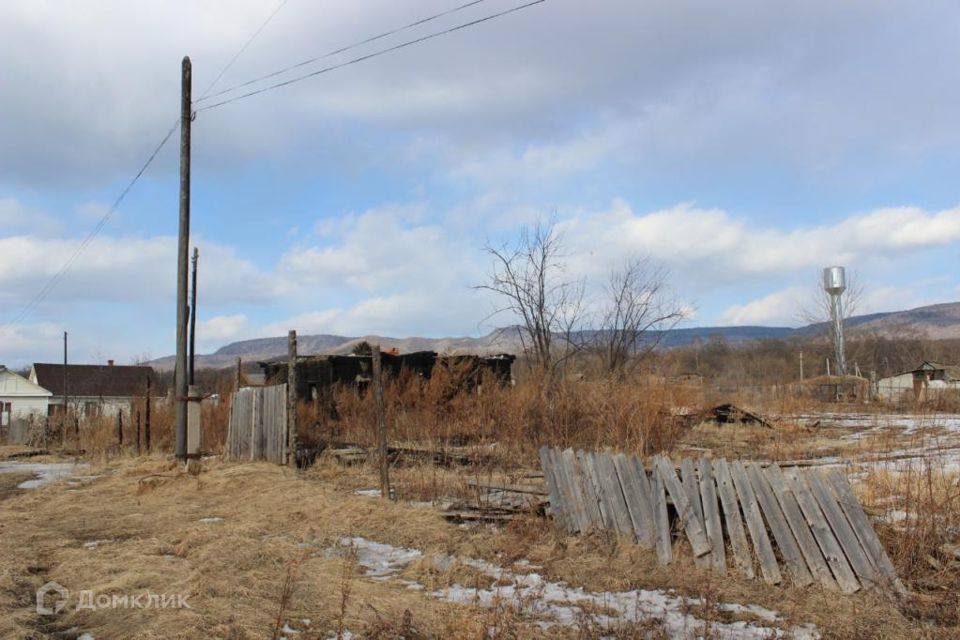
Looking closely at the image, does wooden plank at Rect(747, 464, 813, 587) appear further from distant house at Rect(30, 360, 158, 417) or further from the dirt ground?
distant house at Rect(30, 360, 158, 417)

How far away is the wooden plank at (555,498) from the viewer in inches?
287

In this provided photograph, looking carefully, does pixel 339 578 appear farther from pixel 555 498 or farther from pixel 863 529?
pixel 863 529

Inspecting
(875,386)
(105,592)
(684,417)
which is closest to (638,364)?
(684,417)

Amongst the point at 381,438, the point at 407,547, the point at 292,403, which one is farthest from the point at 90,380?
the point at 407,547

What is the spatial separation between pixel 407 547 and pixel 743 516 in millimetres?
3011

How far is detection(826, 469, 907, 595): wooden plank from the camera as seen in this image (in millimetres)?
5293

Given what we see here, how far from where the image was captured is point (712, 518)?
612 cm

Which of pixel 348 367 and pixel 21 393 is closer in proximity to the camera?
pixel 348 367

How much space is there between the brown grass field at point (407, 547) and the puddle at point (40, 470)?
103cm

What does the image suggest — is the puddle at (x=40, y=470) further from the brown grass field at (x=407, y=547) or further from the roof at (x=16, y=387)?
the roof at (x=16, y=387)

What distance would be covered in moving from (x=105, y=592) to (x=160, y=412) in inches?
700

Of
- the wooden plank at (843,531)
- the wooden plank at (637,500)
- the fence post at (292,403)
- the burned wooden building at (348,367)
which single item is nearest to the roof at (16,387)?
the burned wooden building at (348,367)

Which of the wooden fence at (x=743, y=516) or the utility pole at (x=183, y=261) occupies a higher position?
the utility pole at (x=183, y=261)

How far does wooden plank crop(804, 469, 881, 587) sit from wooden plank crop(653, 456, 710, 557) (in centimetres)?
94
